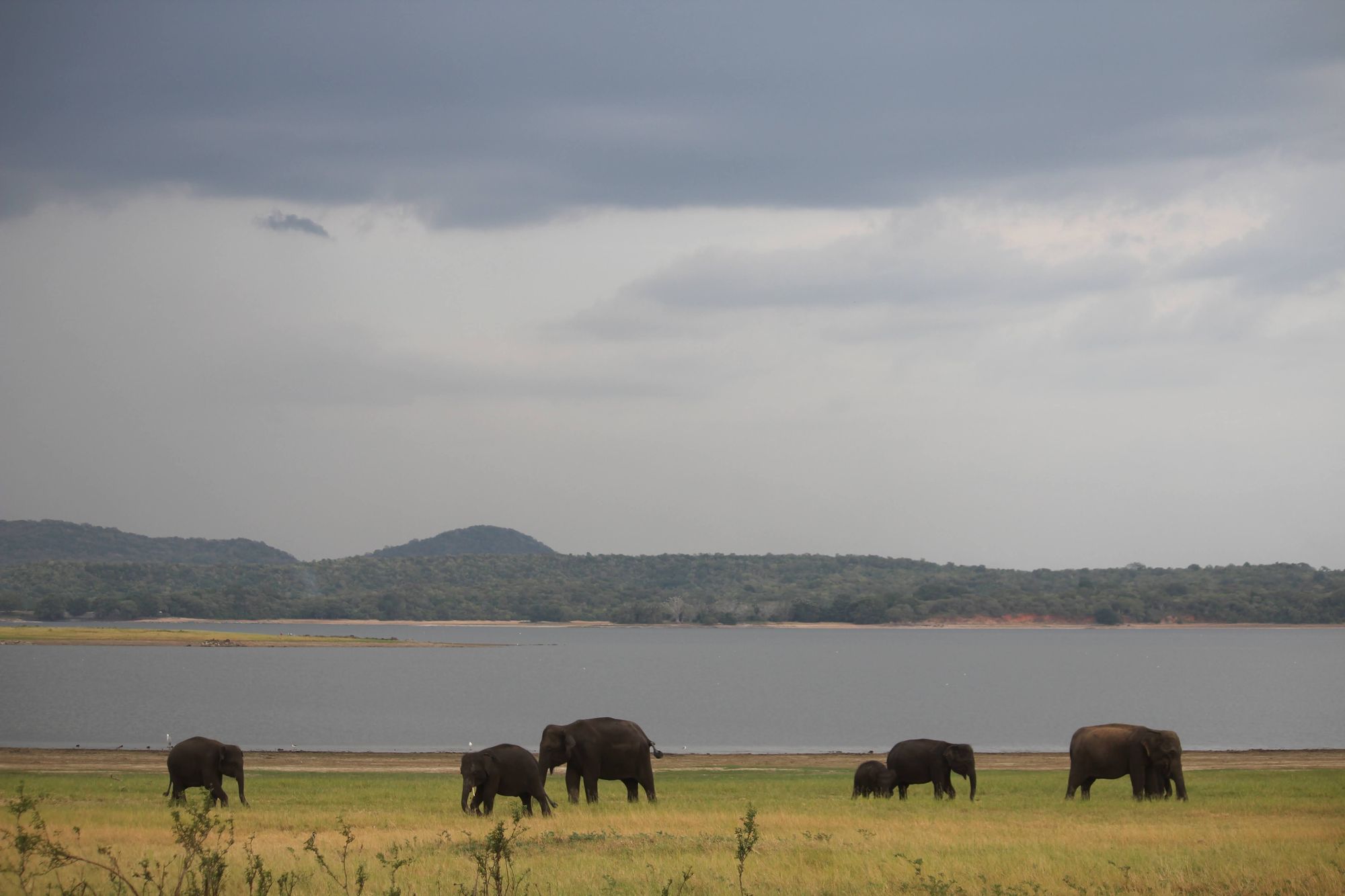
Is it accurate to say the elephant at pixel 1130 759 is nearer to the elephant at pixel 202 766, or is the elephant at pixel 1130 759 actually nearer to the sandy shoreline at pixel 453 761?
the sandy shoreline at pixel 453 761

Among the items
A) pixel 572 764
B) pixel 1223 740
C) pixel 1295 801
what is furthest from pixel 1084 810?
pixel 1223 740

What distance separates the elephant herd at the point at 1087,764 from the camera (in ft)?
99.3

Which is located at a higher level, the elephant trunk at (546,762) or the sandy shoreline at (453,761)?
the elephant trunk at (546,762)

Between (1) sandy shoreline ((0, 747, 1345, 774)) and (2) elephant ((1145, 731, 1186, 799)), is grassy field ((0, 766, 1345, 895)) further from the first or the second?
(1) sandy shoreline ((0, 747, 1345, 774))

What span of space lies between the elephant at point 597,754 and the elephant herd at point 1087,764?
225 inches

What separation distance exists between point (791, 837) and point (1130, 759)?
11.6 metres

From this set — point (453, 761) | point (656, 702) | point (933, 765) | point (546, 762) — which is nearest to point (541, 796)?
point (546, 762)

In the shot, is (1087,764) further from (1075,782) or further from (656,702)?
(656,702)

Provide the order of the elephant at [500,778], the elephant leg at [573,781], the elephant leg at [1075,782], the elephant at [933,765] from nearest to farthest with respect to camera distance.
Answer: the elephant at [500,778] < the elephant leg at [573,781] < the elephant leg at [1075,782] < the elephant at [933,765]

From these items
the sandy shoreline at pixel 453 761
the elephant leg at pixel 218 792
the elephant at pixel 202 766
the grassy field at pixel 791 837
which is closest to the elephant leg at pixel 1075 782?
the grassy field at pixel 791 837

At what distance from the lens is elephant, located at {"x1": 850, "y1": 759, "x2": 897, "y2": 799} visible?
31.7 metres

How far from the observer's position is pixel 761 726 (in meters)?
78.2

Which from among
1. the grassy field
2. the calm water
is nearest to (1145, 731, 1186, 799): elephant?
the grassy field

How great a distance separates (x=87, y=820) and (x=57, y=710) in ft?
227
